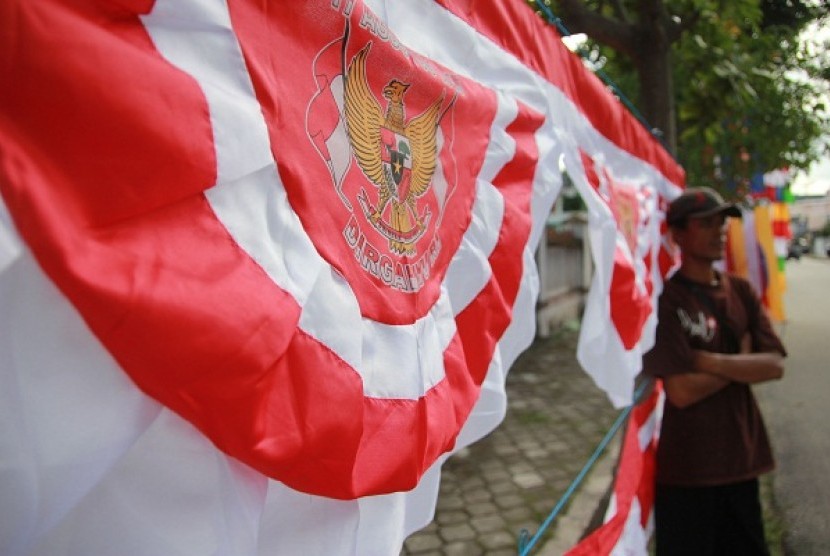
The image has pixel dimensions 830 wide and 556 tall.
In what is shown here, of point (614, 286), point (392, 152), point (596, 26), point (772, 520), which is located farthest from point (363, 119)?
point (772, 520)

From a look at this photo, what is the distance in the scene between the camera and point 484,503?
3.68 meters

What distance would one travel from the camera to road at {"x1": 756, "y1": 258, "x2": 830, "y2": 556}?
3.58 m

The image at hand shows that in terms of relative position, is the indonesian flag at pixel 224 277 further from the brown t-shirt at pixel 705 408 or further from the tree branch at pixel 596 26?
the tree branch at pixel 596 26

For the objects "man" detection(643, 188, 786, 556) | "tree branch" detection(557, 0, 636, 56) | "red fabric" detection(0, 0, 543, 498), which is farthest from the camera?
"tree branch" detection(557, 0, 636, 56)

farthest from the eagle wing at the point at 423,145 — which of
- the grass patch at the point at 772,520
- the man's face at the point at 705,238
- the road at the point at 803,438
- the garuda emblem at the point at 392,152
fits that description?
the road at the point at 803,438

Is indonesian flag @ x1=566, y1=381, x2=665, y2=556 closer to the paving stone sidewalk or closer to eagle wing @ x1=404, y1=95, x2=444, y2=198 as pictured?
the paving stone sidewalk

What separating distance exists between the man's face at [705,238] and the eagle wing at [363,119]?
6.22ft

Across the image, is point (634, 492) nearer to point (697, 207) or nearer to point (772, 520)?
point (697, 207)

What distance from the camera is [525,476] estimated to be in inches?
160

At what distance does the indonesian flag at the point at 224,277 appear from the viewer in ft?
1.61

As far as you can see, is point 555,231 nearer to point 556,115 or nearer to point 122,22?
point 556,115

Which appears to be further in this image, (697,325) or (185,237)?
(697,325)

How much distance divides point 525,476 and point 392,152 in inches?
139

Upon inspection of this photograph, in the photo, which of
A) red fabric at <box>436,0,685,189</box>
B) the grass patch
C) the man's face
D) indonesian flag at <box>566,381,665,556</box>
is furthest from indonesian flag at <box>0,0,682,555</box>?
the grass patch
